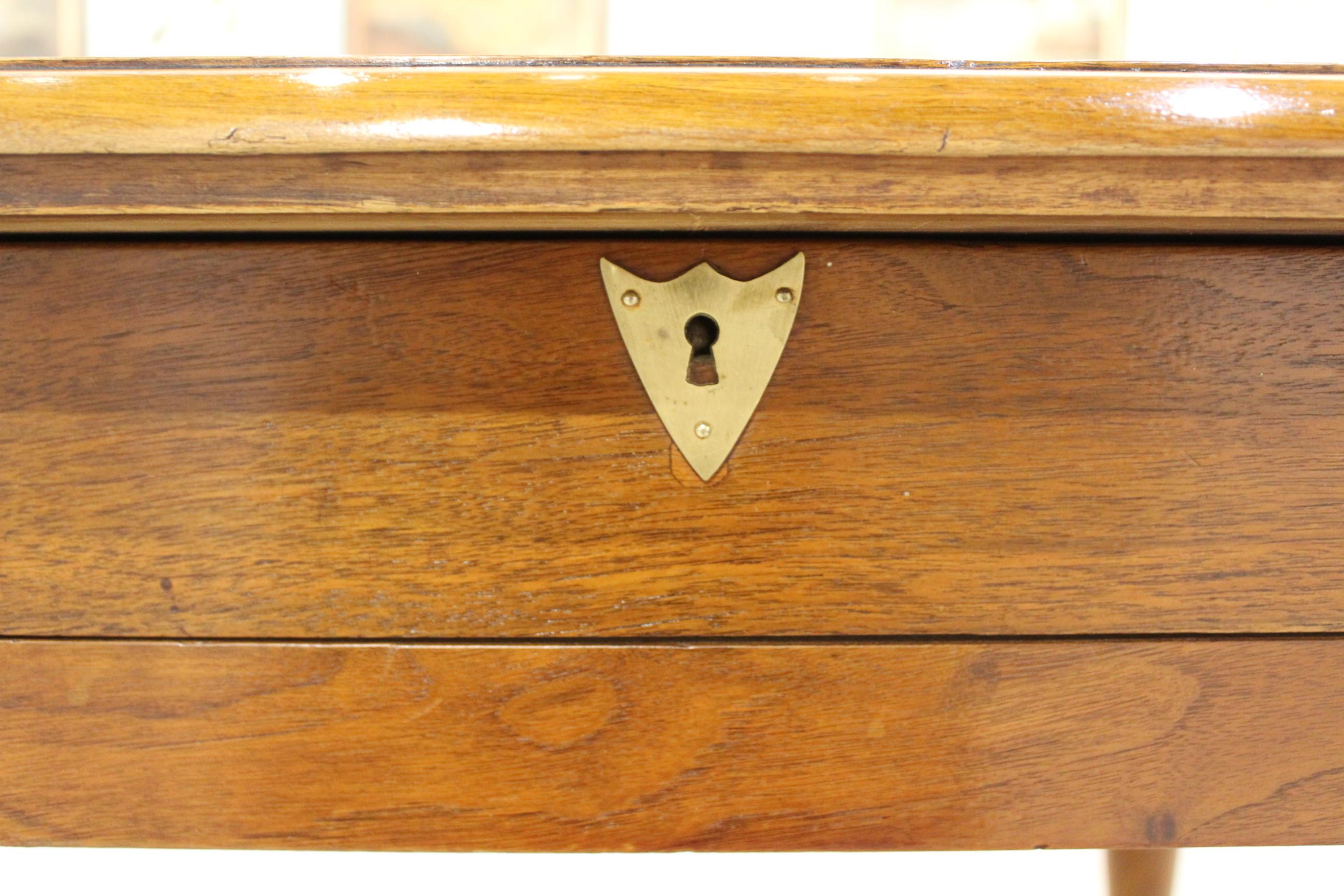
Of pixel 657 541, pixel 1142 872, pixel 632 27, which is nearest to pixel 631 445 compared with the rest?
pixel 657 541

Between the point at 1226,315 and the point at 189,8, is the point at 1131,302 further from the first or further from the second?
the point at 189,8

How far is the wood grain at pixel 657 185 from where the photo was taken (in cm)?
30

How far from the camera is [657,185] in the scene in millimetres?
300

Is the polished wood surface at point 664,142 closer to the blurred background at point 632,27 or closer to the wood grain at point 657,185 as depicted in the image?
the wood grain at point 657,185

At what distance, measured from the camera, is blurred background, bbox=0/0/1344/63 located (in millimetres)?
984

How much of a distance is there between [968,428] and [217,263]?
11.3 inches

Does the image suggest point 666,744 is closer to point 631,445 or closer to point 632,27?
point 631,445

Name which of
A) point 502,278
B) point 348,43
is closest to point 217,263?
point 502,278

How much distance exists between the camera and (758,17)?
40.0 inches

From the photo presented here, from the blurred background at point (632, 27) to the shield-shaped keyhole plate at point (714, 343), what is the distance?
0.74m

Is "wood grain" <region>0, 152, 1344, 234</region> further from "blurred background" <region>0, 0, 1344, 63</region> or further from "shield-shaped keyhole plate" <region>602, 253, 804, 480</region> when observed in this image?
"blurred background" <region>0, 0, 1344, 63</region>

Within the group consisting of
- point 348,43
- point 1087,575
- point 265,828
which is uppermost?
point 348,43

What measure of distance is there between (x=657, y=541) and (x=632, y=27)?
830mm

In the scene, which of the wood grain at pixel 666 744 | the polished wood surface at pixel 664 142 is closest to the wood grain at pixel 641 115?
the polished wood surface at pixel 664 142
